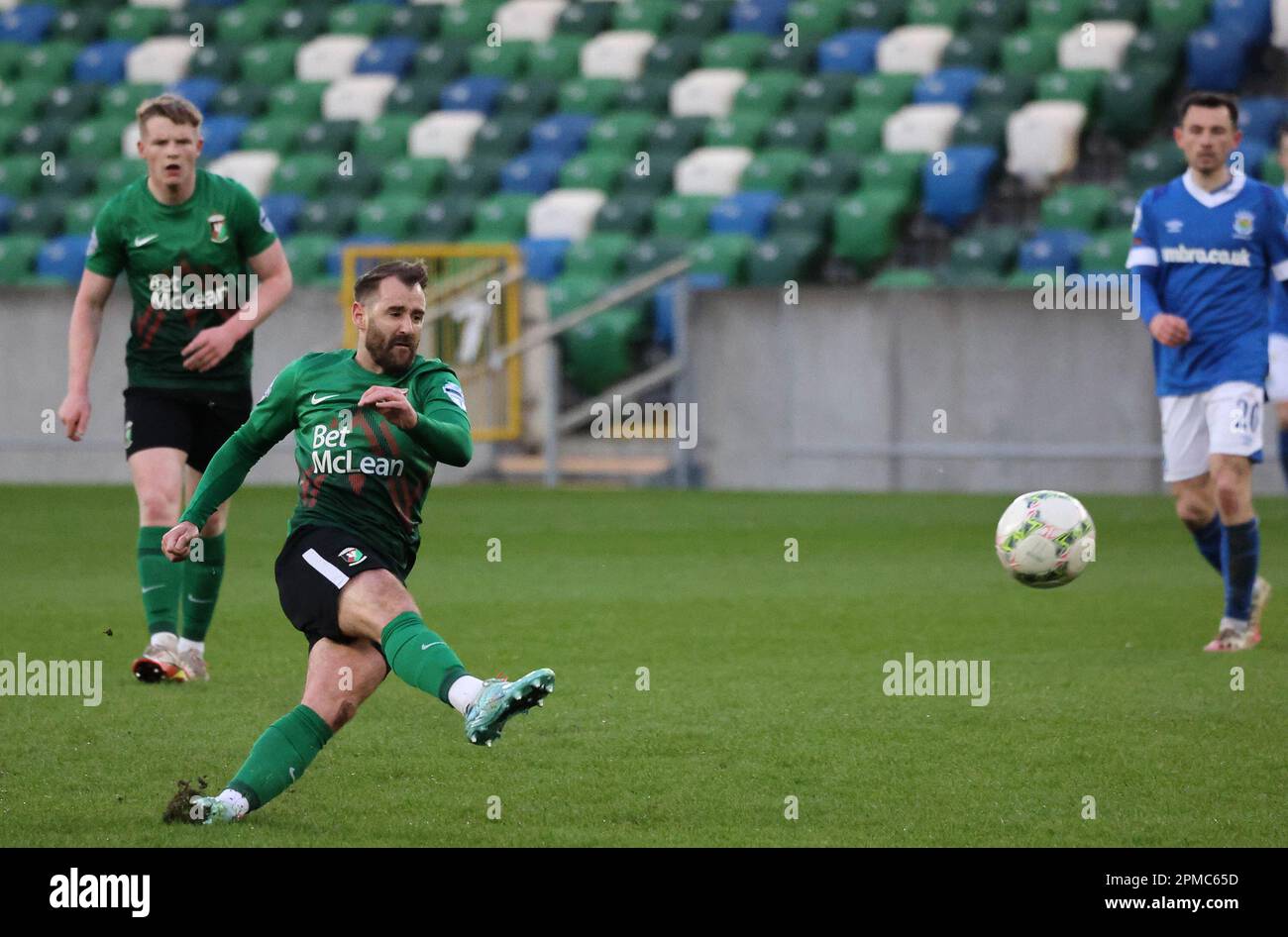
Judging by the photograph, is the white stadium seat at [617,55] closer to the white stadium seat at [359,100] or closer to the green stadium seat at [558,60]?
the green stadium seat at [558,60]

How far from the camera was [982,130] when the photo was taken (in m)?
17.8

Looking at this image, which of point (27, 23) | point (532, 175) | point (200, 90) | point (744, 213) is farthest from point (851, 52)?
point (27, 23)

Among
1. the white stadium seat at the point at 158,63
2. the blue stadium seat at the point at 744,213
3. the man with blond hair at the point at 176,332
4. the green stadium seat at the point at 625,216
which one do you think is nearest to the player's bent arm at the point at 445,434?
the man with blond hair at the point at 176,332

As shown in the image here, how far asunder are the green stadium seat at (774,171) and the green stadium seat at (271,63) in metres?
6.66

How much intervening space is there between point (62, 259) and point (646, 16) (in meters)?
6.72

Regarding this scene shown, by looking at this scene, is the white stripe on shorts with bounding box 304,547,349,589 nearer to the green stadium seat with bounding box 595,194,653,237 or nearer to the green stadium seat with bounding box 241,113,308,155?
the green stadium seat with bounding box 595,194,653,237

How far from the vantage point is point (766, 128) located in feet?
64.2

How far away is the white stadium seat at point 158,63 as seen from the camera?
23.1 metres

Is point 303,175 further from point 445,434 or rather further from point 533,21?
point 445,434

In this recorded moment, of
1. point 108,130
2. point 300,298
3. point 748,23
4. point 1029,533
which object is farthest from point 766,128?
point 1029,533

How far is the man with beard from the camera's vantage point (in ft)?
16.6

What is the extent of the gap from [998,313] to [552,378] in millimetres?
3763

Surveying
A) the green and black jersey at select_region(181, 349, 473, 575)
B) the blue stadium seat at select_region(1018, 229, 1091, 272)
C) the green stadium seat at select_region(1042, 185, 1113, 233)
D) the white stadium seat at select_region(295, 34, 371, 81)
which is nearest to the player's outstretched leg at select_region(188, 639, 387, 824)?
the green and black jersey at select_region(181, 349, 473, 575)

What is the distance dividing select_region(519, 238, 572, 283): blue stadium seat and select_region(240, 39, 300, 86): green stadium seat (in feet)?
18.4
